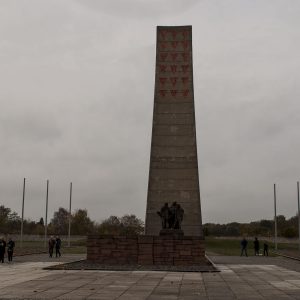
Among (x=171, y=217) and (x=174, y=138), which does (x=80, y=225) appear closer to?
(x=174, y=138)

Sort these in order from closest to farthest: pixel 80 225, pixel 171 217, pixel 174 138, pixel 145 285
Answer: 1. pixel 145 285
2. pixel 171 217
3. pixel 174 138
4. pixel 80 225

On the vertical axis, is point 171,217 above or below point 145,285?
above

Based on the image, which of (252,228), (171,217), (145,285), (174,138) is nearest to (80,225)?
(252,228)

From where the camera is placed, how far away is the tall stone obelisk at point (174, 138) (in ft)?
130

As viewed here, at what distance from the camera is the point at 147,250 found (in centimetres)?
2455

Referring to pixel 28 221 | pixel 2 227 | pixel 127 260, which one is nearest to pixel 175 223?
pixel 127 260

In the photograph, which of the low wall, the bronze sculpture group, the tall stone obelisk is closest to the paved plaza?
the low wall

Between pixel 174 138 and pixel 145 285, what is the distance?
25.7m

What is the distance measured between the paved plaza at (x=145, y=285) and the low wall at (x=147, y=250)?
389 cm

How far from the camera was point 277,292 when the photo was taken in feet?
46.2

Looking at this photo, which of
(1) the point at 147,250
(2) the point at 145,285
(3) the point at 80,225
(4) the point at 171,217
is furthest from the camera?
(3) the point at 80,225

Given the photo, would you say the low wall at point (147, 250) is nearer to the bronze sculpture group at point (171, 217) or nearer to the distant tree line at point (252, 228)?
the bronze sculpture group at point (171, 217)

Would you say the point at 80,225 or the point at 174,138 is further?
A: the point at 80,225

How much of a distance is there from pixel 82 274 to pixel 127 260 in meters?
5.56
